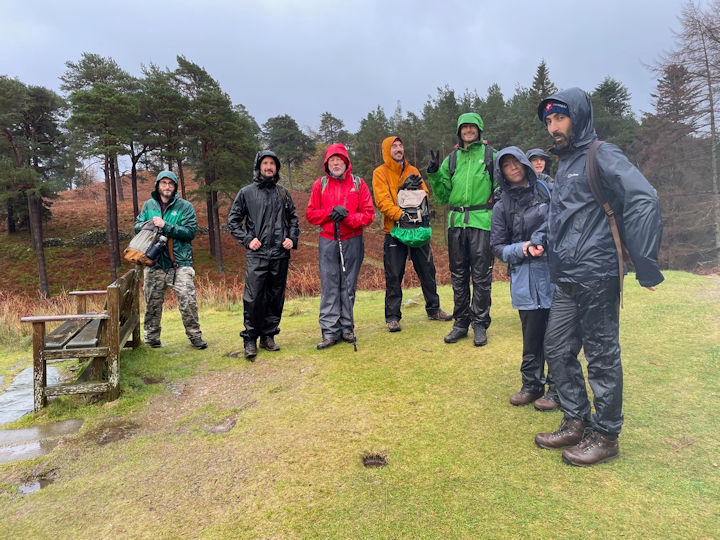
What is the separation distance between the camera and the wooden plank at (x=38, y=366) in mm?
3652

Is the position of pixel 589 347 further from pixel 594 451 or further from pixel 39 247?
pixel 39 247

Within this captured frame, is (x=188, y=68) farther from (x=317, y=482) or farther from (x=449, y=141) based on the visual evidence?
(x=317, y=482)

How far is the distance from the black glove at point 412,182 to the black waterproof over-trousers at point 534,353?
259 centimetres

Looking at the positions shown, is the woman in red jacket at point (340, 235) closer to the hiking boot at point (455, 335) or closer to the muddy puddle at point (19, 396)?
the hiking boot at point (455, 335)

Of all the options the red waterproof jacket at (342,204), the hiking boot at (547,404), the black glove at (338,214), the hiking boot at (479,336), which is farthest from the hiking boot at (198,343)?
the hiking boot at (547,404)

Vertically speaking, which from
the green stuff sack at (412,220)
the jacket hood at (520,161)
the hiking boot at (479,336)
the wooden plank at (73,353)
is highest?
the jacket hood at (520,161)

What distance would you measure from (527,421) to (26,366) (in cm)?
596

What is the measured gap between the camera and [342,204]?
5184mm

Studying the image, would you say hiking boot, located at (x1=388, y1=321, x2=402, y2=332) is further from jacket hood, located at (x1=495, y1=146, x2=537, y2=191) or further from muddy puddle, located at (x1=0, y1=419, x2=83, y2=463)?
muddy puddle, located at (x1=0, y1=419, x2=83, y2=463)

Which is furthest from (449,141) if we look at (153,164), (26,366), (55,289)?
(26,366)

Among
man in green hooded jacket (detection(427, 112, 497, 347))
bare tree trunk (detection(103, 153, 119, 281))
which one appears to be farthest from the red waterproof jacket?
bare tree trunk (detection(103, 153, 119, 281))

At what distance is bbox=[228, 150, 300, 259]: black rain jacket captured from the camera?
16.2ft

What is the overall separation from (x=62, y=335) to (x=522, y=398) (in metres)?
4.58

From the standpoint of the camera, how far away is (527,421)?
10.0ft
